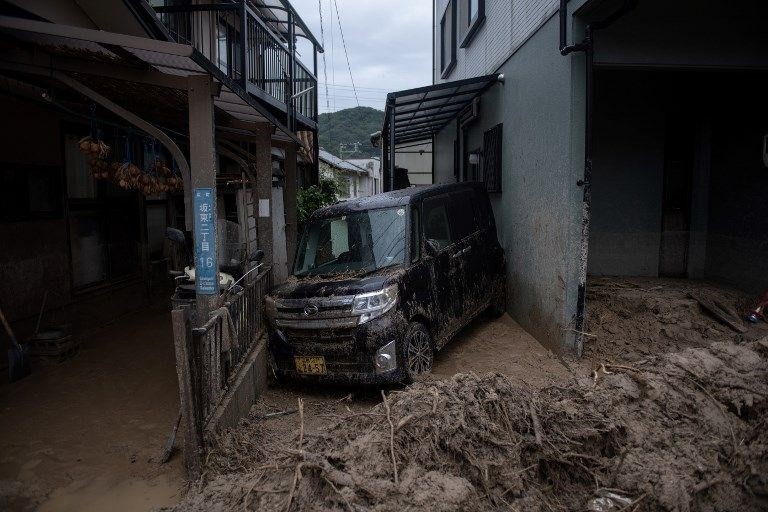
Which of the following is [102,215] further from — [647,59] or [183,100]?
[647,59]

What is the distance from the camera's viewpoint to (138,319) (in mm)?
8164

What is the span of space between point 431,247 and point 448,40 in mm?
11137

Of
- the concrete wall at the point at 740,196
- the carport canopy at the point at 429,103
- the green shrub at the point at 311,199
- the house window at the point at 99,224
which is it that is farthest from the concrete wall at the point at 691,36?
the green shrub at the point at 311,199

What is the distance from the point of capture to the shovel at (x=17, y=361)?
543 cm

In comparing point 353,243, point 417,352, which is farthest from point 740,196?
point 353,243

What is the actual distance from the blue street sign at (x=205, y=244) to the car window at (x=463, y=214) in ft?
11.2

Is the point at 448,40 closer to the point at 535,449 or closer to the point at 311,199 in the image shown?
the point at 311,199

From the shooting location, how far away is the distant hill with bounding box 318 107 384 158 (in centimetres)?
5696

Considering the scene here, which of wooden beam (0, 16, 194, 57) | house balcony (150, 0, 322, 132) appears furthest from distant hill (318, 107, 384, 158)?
wooden beam (0, 16, 194, 57)

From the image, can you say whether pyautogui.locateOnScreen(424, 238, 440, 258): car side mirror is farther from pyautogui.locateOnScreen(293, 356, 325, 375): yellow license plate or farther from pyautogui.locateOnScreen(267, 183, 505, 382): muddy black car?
pyautogui.locateOnScreen(293, 356, 325, 375): yellow license plate

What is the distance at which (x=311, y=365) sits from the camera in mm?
5297

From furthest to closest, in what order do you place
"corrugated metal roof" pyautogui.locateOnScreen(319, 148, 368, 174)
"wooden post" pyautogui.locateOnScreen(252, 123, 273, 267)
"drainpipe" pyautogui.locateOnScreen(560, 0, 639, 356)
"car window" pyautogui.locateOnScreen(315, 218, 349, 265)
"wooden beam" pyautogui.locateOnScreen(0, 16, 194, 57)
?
1. "corrugated metal roof" pyautogui.locateOnScreen(319, 148, 368, 174)
2. "wooden post" pyautogui.locateOnScreen(252, 123, 273, 267)
3. "car window" pyautogui.locateOnScreen(315, 218, 349, 265)
4. "drainpipe" pyautogui.locateOnScreen(560, 0, 639, 356)
5. "wooden beam" pyautogui.locateOnScreen(0, 16, 194, 57)

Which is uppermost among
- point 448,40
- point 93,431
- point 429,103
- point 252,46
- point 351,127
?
point 351,127

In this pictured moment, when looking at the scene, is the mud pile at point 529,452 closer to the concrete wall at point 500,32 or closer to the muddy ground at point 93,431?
the muddy ground at point 93,431
